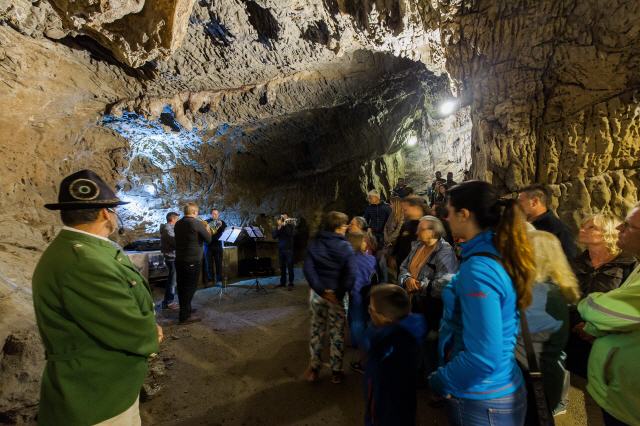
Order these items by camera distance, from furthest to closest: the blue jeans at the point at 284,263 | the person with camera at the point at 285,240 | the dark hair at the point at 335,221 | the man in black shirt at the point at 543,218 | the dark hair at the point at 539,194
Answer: the blue jeans at the point at 284,263 < the person with camera at the point at 285,240 < the dark hair at the point at 335,221 < the dark hair at the point at 539,194 < the man in black shirt at the point at 543,218

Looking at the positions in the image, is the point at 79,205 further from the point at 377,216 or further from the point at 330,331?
the point at 377,216

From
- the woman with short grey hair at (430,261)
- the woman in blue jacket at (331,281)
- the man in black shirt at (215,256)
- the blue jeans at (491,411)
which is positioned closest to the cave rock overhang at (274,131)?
the man in black shirt at (215,256)

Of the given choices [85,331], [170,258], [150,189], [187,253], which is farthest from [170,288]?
[150,189]

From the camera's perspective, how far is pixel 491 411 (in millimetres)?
1344

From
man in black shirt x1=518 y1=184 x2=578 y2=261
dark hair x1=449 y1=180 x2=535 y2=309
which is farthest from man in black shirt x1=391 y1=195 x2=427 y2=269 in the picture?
dark hair x1=449 y1=180 x2=535 y2=309

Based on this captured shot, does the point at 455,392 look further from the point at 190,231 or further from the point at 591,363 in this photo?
the point at 190,231

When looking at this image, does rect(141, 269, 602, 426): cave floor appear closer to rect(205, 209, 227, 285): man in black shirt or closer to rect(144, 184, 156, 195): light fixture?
rect(205, 209, 227, 285): man in black shirt

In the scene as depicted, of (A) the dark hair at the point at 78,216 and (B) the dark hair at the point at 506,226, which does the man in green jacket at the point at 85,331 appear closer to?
(A) the dark hair at the point at 78,216

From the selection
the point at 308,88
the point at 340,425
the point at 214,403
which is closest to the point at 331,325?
the point at 340,425

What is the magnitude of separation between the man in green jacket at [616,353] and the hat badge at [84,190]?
2.64m

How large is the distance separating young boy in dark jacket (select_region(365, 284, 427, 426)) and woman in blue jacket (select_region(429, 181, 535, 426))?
278 mm

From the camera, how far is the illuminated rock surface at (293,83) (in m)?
4.91

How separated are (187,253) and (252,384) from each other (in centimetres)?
271

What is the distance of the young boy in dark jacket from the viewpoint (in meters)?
1.73
